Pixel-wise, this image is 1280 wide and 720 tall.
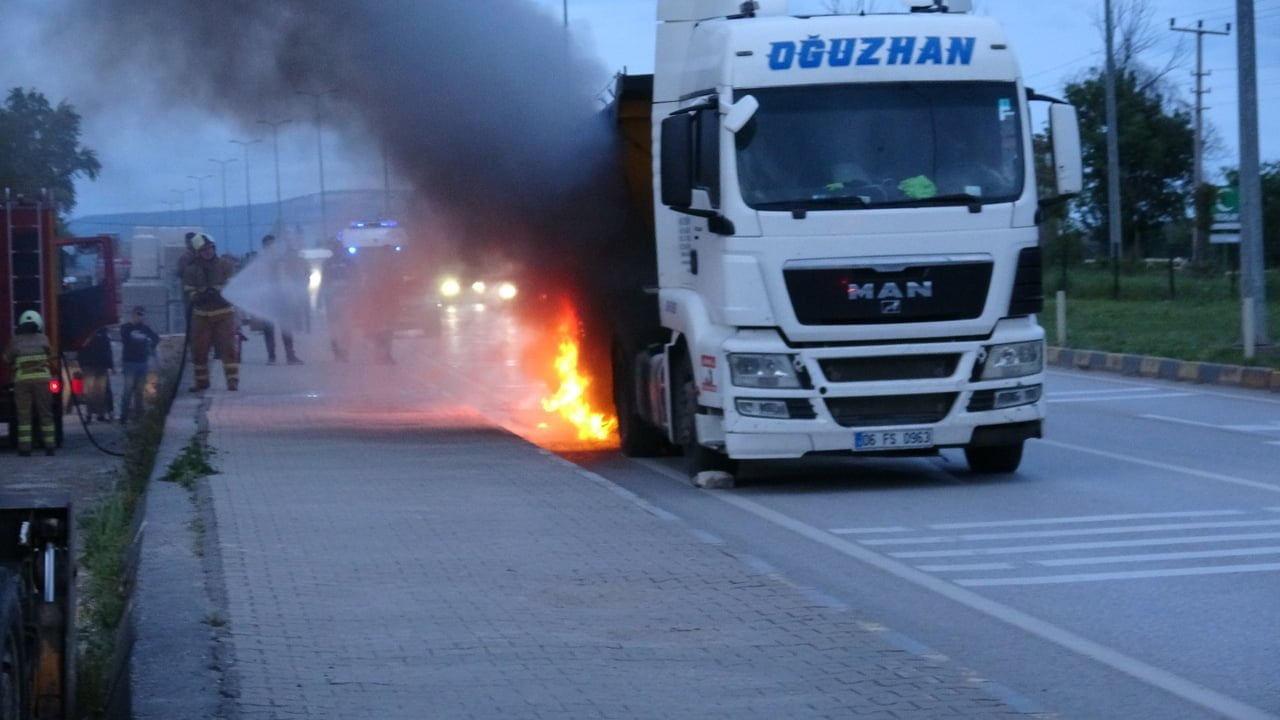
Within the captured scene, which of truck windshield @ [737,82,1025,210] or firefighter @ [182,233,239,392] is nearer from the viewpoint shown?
truck windshield @ [737,82,1025,210]

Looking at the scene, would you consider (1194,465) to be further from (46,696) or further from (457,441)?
(46,696)

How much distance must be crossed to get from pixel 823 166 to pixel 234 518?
14.8 feet

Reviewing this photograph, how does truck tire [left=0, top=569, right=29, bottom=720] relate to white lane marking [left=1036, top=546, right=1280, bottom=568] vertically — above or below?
above

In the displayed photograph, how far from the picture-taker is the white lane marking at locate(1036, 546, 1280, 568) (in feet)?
30.9

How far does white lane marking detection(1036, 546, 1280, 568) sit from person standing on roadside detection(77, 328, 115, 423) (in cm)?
1561

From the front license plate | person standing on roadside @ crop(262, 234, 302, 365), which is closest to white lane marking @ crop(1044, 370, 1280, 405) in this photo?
the front license plate

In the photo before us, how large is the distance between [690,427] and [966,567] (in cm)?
405

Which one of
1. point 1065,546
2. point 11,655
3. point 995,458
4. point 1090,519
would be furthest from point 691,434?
point 11,655

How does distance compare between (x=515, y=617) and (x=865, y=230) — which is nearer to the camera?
(x=515, y=617)

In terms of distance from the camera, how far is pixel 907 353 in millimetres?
12117

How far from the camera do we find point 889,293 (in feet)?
39.5

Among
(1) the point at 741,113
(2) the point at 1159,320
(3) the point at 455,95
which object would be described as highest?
(3) the point at 455,95

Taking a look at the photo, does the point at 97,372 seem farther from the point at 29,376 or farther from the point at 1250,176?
the point at 1250,176

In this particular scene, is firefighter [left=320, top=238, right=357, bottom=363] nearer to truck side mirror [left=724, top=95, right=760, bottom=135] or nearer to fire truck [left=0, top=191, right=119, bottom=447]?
fire truck [left=0, top=191, right=119, bottom=447]
